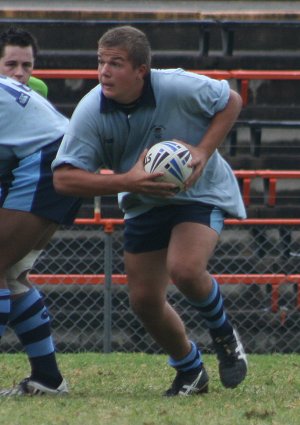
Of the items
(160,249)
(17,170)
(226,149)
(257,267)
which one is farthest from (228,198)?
(226,149)

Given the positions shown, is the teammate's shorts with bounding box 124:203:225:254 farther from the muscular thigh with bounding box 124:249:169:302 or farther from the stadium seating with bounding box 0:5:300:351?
the stadium seating with bounding box 0:5:300:351

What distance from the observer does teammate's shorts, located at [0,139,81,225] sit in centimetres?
550

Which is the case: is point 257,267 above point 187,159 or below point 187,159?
below

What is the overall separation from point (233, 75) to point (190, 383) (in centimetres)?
526

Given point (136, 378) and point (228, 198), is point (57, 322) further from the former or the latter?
point (228, 198)

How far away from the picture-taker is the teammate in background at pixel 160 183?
5.42 metres

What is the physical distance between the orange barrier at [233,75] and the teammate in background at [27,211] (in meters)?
4.71

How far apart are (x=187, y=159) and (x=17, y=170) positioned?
81cm

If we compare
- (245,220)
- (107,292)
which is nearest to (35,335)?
(107,292)

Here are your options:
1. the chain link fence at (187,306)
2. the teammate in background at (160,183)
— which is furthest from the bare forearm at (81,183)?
the chain link fence at (187,306)

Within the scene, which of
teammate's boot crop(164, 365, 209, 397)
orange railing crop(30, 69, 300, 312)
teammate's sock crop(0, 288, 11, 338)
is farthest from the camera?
orange railing crop(30, 69, 300, 312)

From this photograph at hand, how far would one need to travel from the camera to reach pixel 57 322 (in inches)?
391

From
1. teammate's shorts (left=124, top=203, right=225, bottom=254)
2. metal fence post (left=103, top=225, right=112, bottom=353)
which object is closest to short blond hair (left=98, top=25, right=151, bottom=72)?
teammate's shorts (left=124, top=203, right=225, bottom=254)

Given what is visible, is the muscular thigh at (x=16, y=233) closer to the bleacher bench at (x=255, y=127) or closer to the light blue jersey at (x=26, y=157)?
the light blue jersey at (x=26, y=157)
